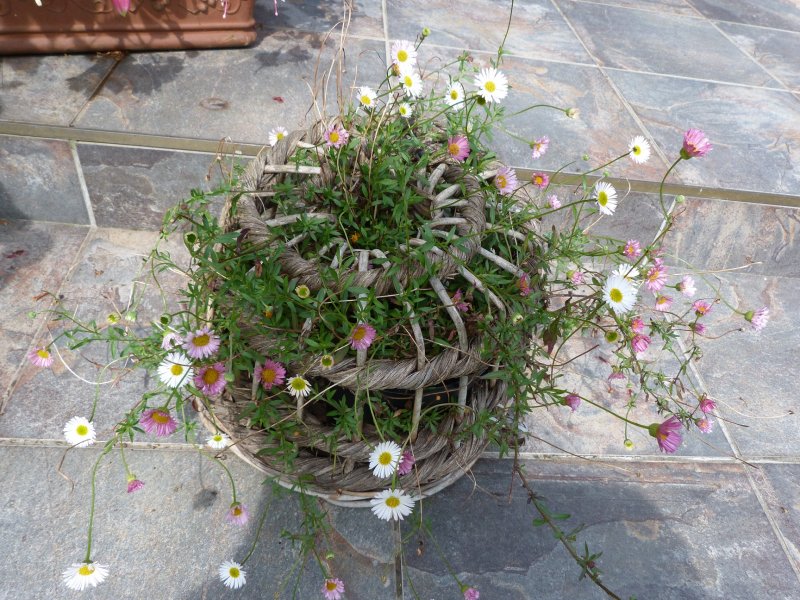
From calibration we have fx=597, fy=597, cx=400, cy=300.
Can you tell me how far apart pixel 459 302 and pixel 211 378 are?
1.34 ft

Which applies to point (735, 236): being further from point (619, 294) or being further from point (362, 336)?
point (362, 336)

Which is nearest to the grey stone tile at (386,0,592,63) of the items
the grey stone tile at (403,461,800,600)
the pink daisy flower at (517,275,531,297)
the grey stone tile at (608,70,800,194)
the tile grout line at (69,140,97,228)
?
the grey stone tile at (608,70,800,194)

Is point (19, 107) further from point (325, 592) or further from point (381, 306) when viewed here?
point (325, 592)

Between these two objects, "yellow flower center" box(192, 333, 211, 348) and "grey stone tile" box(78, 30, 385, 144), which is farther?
"grey stone tile" box(78, 30, 385, 144)

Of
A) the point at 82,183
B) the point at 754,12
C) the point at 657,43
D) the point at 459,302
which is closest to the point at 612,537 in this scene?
the point at 459,302

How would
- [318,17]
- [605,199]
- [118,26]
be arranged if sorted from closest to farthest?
[605,199], [118,26], [318,17]

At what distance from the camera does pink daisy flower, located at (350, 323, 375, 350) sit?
883 mm

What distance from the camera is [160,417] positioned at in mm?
941

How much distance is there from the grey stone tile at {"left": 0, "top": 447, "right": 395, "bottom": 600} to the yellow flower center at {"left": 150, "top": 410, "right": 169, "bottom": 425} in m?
0.33

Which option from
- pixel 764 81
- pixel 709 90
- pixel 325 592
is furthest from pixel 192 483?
pixel 764 81

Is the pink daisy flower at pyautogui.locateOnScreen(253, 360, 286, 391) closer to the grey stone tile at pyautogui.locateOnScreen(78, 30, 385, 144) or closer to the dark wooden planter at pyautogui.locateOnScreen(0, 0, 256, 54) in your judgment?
the grey stone tile at pyautogui.locateOnScreen(78, 30, 385, 144)

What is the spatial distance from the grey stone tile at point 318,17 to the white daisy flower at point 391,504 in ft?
6.42

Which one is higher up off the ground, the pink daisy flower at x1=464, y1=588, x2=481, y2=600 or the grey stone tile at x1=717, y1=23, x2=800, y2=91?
the grey stone tile at x1=717, y1=23, x2=800, y2=91

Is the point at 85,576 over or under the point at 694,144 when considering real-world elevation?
under
